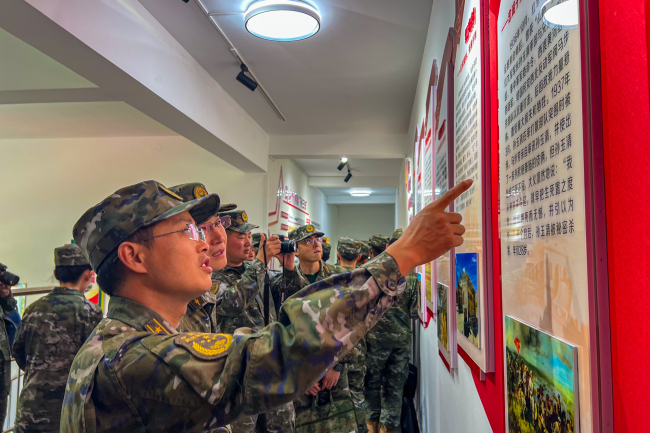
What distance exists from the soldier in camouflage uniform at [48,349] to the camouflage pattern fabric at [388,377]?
2.51 metres

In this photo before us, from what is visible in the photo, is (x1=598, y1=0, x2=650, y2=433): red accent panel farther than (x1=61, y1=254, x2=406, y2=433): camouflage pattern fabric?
No

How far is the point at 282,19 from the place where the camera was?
117 inches

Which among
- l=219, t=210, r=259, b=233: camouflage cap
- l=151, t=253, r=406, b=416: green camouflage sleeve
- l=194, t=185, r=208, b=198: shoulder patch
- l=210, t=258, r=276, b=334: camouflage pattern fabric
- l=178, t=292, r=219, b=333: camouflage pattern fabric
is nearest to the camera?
l=151, t=253, r=406, b=416: green camouflage sleeve

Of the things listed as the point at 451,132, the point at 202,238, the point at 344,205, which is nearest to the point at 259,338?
the point at 202,238

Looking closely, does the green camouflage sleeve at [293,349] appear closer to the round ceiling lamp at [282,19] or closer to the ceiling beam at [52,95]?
the round ceiling lamp at [282,19]

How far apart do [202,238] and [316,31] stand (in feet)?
7.73

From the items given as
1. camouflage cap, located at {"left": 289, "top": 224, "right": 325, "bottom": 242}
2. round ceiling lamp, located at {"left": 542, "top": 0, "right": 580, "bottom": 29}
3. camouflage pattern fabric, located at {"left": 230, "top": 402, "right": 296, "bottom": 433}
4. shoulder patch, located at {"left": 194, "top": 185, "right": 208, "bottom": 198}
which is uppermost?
round ceiling lamp, located at {"left": 542, "top": 0, "right": 580, "bottom": 29}

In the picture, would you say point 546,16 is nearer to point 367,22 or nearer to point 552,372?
point 552,372

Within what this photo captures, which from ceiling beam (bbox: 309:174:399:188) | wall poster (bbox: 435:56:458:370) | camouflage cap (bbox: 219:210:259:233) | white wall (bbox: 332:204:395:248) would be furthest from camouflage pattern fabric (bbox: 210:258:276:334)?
white wall (bbox: 332:204:395:248)

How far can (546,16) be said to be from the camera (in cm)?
71

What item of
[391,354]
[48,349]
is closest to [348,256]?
[391,354]

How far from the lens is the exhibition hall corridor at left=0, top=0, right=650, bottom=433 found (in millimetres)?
564

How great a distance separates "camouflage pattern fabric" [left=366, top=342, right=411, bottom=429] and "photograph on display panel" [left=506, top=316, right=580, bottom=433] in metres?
3.32

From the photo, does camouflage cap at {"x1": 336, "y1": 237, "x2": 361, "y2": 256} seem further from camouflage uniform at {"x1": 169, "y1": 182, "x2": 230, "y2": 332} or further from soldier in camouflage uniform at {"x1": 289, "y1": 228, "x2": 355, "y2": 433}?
camouflage uniform at {"x1": 169, "y1": 182, "x2": 230, "y2": 332}
